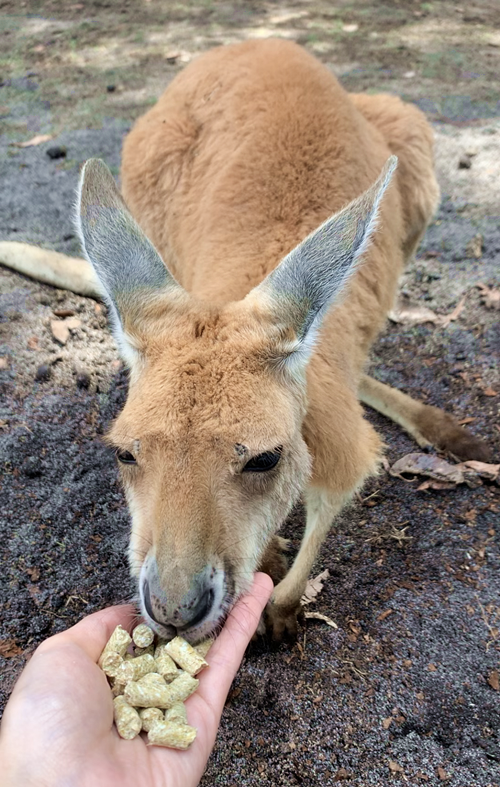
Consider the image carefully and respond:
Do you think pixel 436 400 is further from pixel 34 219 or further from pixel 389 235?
pixel 34 219

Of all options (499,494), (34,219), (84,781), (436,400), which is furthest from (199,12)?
(84,781)

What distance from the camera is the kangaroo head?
61.9 inches

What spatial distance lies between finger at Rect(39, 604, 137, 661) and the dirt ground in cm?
60

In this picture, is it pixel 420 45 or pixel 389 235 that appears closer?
pixel 389 235

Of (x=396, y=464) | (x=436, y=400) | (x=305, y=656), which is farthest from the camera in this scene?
(x=436, y=400)

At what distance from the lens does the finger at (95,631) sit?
1757mm

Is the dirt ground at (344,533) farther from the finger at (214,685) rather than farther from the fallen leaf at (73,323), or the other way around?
the finger at (214,685)

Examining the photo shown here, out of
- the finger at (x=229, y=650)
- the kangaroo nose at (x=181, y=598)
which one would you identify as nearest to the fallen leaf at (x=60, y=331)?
the finger at (x=229, y=650)

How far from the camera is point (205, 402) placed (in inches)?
66.0

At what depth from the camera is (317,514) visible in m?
2.61

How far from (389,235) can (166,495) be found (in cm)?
250

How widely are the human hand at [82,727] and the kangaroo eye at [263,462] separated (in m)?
0.59

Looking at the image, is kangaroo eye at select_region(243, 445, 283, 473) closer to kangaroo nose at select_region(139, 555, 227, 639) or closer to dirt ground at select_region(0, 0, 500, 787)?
kangaroo nose at select_region(139, 555, 227, 639)

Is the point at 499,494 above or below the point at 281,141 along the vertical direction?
below
